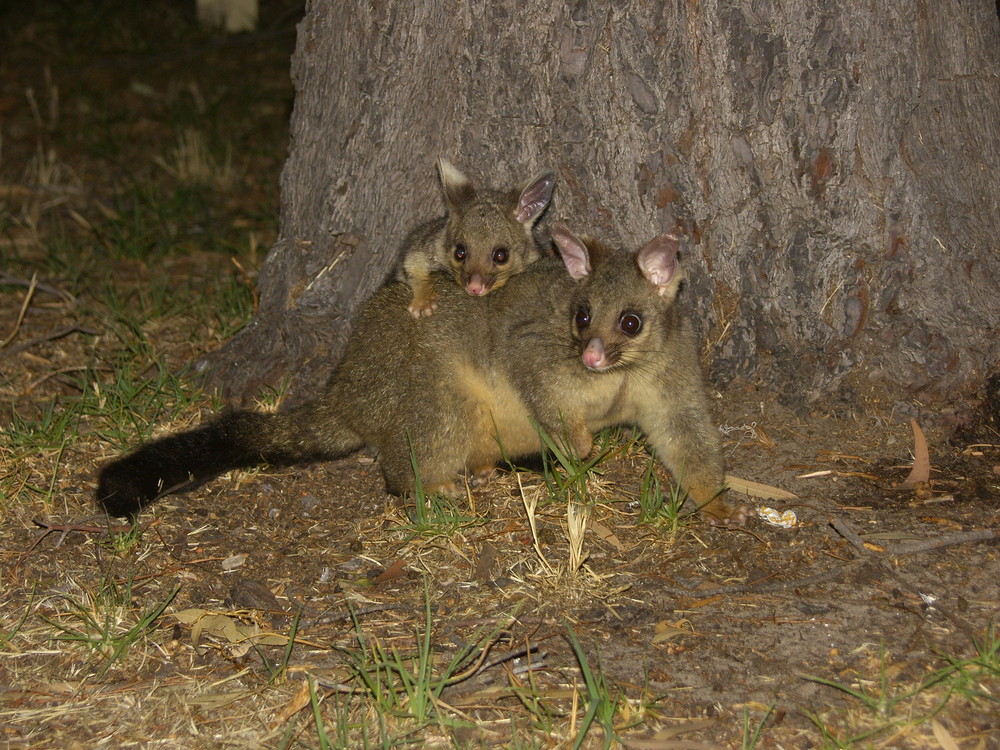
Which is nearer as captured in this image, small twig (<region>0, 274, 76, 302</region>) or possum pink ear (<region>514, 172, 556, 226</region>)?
possum pink ear (<region>514, 172, 556, 226</region>)

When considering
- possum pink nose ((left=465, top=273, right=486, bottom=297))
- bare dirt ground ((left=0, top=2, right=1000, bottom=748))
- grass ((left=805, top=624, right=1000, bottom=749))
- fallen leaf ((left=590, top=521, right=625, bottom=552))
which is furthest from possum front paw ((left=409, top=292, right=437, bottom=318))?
grass ((left=805, top=624, right=1000, bottom=749))

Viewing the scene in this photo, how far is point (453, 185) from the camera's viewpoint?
15.2 feet

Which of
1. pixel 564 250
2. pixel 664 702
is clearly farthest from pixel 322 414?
pixel 664 702

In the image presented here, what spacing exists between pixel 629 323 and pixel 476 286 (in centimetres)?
73

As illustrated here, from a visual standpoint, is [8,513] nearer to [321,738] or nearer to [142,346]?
[142,346]

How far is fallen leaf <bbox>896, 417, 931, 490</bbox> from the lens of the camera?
418 centimetres

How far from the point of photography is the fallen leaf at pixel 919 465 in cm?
418

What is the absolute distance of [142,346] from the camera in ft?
18.0

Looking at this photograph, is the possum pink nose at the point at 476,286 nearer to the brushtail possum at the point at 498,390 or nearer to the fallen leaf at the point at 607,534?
the brushtail possum at the point at 498,390

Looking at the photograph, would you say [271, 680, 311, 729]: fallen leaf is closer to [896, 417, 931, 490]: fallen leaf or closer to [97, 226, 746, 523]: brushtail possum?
[97, 226, 746, 523]: brushtail possum

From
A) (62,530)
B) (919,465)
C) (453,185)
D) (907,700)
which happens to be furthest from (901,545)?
(62,530)

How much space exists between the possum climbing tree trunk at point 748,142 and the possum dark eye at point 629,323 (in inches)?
21.2

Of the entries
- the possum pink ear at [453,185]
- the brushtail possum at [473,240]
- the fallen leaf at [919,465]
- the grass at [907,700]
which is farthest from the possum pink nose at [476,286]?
the grass at [907,700]

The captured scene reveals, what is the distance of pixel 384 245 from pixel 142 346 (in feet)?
4.89
